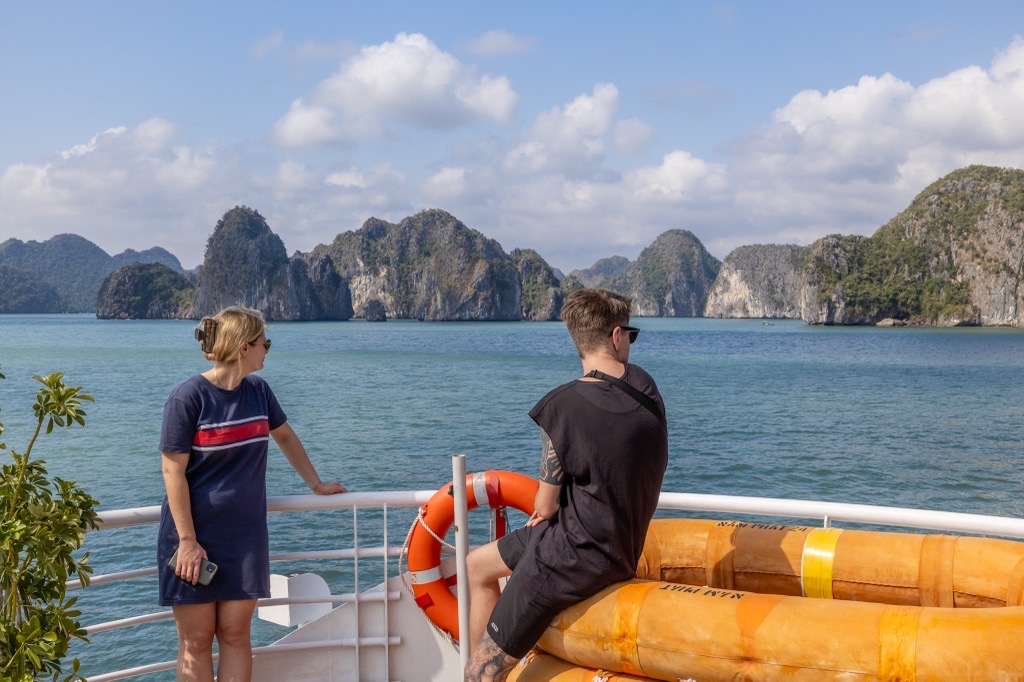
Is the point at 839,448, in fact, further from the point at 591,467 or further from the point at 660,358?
the point at 660,358

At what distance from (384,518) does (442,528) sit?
0.21 meters

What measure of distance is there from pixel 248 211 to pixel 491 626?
16250 centimetres

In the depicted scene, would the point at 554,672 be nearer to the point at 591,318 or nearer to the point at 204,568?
the point at 591,318

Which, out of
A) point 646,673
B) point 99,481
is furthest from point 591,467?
point 99,481

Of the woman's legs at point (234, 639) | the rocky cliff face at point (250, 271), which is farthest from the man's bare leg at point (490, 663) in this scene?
the rocky cliff face at point (250, 271)

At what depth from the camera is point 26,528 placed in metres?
1.89

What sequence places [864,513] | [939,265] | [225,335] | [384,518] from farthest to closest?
[939,265]
[384,518]
[864,513]
[225,335]

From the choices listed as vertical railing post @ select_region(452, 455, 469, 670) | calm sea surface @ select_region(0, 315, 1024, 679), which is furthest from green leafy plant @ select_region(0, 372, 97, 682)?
calm sea surface @ select_region(0, 315, 1024, 679)


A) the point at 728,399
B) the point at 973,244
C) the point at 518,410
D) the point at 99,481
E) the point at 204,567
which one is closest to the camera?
the point at 204,567

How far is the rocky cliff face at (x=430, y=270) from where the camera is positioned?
163 meters

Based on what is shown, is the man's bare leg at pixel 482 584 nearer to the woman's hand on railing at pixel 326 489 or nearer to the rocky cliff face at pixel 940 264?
the woman's hand on railing at pixel 326 489

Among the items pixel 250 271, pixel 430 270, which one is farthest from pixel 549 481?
pixel 430 270

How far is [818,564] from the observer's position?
2256 mm

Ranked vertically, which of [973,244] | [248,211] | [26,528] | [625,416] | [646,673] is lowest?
[646,673]
